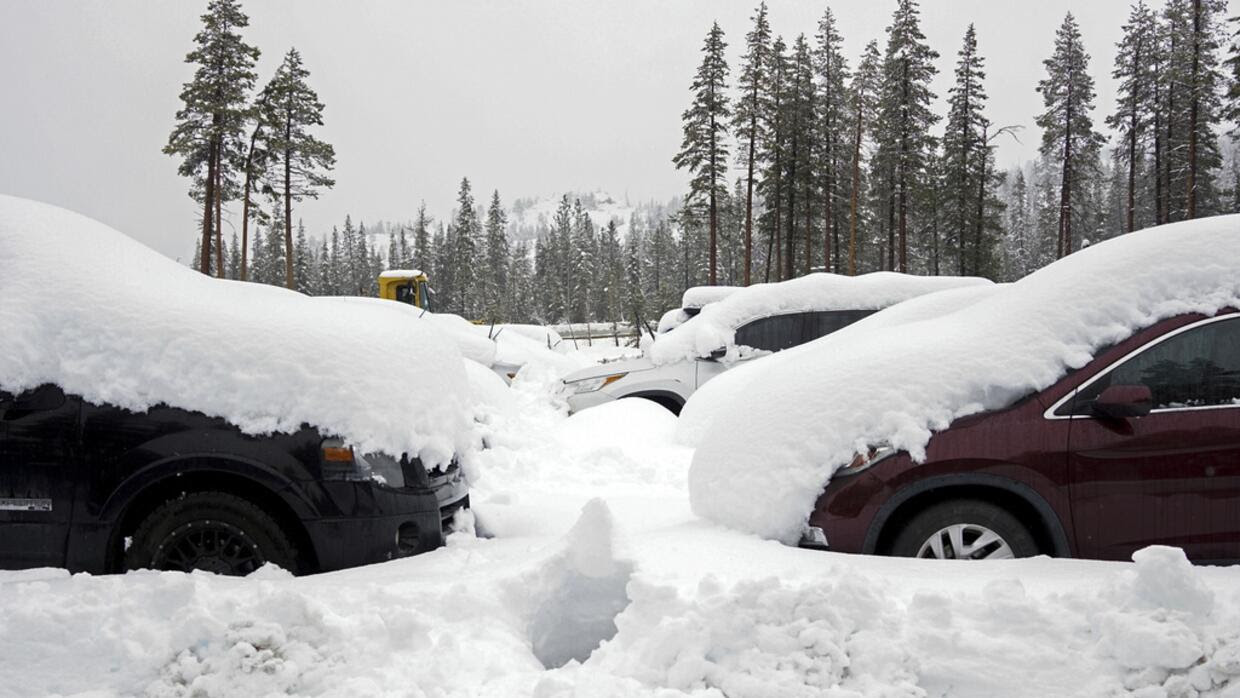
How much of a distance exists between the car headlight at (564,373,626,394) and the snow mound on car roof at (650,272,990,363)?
606 mm

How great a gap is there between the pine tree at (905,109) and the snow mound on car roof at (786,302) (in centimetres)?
2350

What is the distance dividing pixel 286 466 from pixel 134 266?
1820 mm

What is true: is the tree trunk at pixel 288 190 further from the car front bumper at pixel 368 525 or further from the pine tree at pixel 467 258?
the car front bumper at pixel 368 525

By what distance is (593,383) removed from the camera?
30.8 feet

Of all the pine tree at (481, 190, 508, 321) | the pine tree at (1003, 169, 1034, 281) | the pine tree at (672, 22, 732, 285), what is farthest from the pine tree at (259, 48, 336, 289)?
the pine tree at (1003, 169, 1034, 281)

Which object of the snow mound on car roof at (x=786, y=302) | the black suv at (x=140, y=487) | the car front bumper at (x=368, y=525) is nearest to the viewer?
the black suv at (x=140, y=487)

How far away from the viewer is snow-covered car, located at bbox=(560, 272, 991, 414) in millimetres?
8906

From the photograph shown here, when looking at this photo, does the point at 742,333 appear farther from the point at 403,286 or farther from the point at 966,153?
the point at 966,153

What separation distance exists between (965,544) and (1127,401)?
3.42 feet

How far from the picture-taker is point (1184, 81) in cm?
3011

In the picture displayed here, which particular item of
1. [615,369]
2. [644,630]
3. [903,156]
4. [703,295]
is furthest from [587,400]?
[903,156]

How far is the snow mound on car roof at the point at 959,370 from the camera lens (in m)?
3.41

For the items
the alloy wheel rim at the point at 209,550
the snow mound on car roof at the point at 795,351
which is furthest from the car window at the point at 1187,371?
the alloy wheel rim at the point at 209,550

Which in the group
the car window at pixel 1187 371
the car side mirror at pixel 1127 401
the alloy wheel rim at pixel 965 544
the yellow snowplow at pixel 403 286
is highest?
the yellow snowplow at pixel 403 286
